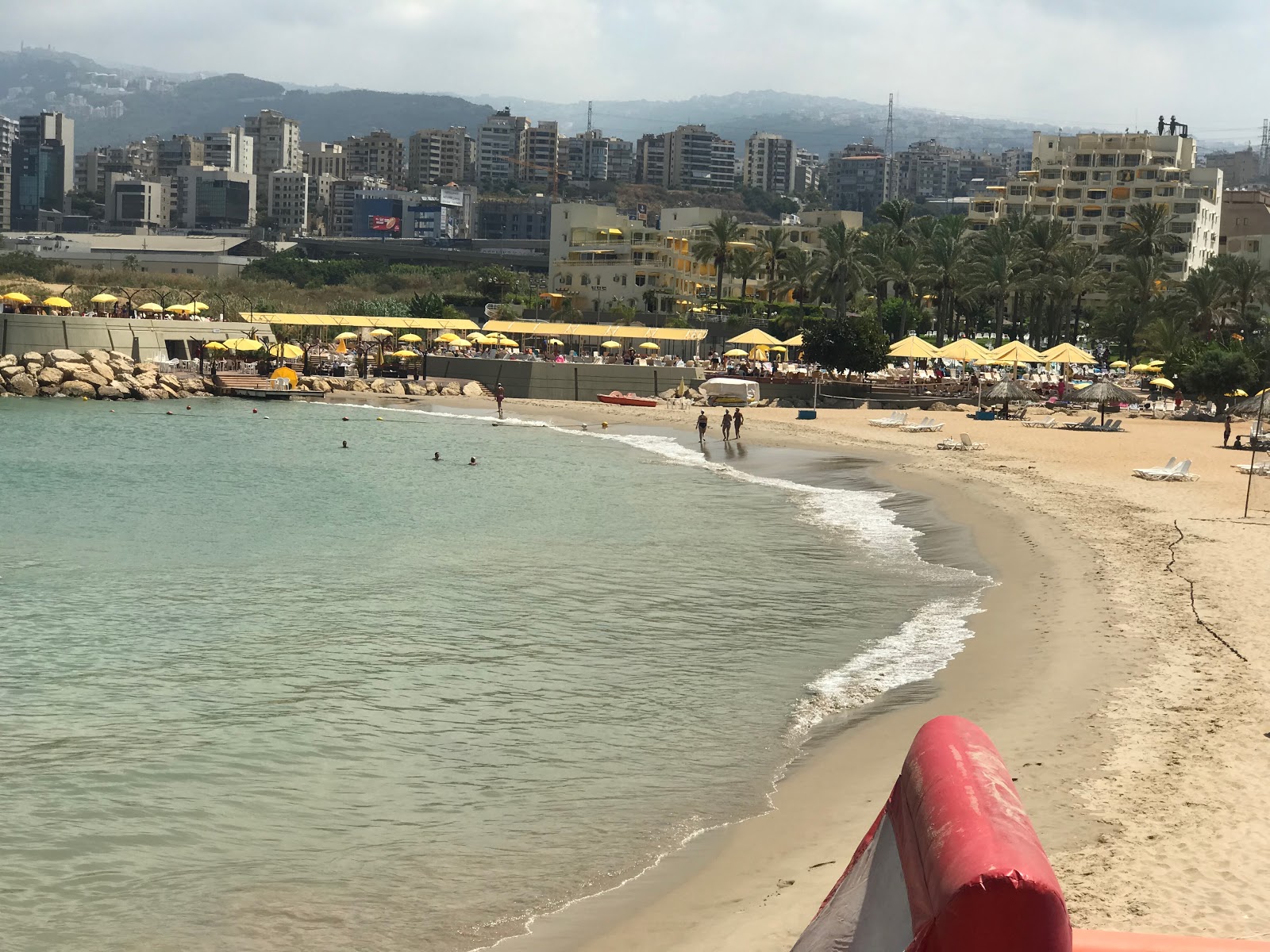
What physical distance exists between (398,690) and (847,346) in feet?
157

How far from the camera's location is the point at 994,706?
12297 millimetres

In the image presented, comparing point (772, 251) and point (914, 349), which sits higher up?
point (772, 251)

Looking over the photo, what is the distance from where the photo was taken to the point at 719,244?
305 feet

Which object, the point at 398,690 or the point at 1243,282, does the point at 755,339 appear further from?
the point at 398,690

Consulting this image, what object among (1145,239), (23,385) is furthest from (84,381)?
(1145,239)

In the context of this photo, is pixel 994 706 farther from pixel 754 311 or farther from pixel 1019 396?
pixel 754 311

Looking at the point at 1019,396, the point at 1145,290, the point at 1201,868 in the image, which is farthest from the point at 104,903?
the point at 1145,290

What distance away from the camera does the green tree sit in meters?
59.2

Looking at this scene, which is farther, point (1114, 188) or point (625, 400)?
point (1114, 188)

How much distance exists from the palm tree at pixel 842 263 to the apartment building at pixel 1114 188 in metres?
41.9

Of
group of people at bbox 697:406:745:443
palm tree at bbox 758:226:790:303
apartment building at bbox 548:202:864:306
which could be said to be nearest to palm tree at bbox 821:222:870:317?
palm tree at bbox 758:226:790:303

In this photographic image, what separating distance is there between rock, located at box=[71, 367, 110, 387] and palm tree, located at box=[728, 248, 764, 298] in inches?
1860

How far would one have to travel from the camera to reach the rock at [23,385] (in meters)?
60.2

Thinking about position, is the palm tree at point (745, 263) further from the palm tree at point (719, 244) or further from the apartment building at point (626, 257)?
the apartment building at point (626, 257)
